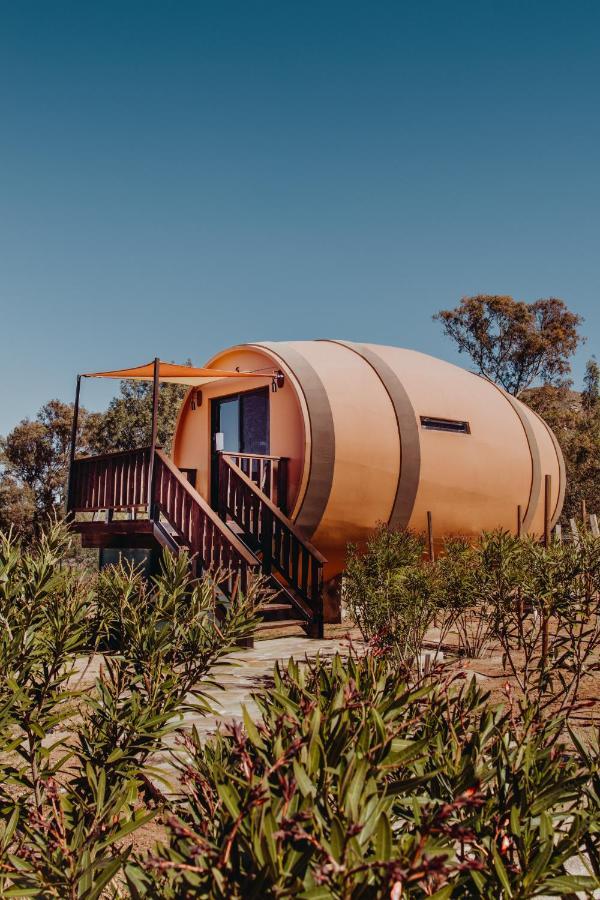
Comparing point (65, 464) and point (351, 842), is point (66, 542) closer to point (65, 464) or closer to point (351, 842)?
point (351, 842)

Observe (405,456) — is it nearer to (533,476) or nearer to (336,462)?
(336,462)

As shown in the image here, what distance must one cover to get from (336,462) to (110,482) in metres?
3.75

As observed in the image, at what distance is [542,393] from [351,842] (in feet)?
126

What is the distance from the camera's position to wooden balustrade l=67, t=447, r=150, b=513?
10.2 m

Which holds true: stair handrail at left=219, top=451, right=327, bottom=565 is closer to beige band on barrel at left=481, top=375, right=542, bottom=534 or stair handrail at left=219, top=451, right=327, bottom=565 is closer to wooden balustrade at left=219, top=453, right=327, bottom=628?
wooden balustrade at left=219, top=453, right=327, bottom=628

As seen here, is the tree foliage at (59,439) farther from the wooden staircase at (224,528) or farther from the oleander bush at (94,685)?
the oleander bush at (94,685)

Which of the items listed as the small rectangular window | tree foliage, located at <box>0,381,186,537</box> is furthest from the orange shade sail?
tree foliage, located at <box>0,381,186,537</box>

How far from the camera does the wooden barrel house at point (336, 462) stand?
9.54 meters

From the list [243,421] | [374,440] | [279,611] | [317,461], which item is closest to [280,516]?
[317,461]

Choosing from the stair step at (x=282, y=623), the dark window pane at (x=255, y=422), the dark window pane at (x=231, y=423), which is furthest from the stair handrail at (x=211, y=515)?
the dark window pane at (x=231, y=423)

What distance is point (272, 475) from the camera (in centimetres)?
1029

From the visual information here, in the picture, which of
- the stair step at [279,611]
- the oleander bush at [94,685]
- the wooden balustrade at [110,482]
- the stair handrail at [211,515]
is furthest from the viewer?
the wooden balustrade at [110,482]

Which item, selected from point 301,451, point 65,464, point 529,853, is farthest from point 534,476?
point 65,464

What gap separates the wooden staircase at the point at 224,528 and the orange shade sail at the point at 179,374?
153 centimetres
